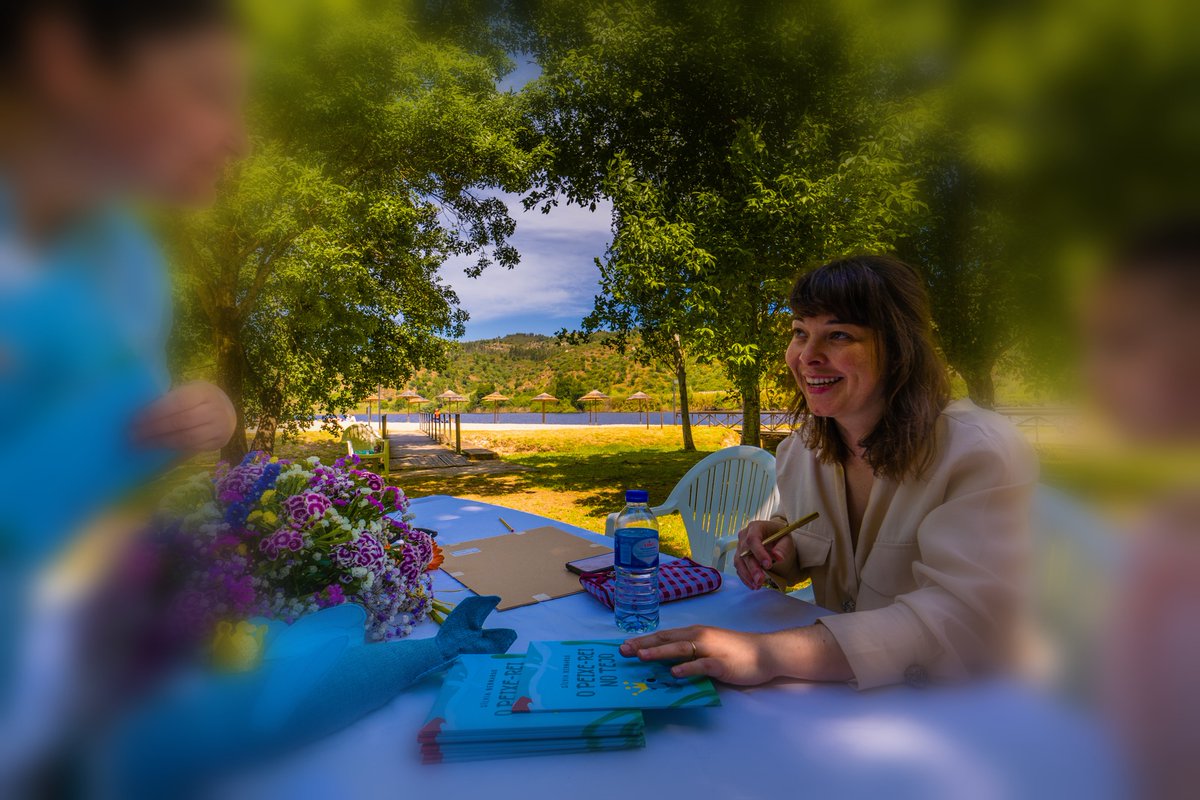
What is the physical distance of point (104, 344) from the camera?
8.8 inches

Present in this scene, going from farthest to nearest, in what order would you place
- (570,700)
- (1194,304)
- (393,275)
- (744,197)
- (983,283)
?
1. (393,275)
2. (744,197)
3. (570,700)
4. (983,283)
5. (1194,304)

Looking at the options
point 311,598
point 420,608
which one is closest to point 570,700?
point 311,598

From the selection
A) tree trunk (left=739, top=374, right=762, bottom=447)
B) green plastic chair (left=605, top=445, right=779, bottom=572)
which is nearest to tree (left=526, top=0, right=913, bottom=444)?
tree trunk (left=739, top=374, right=762, bottom=447)

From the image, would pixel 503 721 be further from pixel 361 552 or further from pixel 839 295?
pixel 839 295

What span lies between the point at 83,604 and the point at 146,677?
68 millimetres

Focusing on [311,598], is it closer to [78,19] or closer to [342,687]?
[342,687]

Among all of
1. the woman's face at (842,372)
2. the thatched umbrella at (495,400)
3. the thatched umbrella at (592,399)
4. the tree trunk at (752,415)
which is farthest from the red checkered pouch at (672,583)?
the thatched umbrella at (592,399)

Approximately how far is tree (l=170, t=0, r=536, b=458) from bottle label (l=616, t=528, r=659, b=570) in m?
0.56

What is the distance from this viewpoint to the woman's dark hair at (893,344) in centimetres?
92

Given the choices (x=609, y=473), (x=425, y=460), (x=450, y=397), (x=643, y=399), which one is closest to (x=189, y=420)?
(x=609, y=473)

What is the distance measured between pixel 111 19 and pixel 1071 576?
52cm

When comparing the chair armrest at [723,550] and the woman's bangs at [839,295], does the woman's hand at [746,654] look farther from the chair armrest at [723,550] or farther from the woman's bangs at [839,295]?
the chair armrest at [723,550]

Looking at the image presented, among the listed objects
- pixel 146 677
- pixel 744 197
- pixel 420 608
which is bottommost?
pixel 420 608

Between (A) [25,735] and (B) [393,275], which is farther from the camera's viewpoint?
(B) [393,275]
